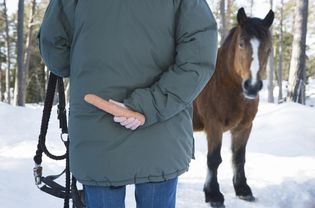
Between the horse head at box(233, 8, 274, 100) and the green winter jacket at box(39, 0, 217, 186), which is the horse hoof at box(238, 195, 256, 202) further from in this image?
the green winter jacket at box(39, 0, 217, 186)

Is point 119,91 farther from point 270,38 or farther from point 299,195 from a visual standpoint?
point 299,195

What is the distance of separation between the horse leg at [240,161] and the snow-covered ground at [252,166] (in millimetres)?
106

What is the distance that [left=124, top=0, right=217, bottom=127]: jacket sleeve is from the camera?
1655mm

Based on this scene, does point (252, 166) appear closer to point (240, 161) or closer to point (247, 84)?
point (240, 161)

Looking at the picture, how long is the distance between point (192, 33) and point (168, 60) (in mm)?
148

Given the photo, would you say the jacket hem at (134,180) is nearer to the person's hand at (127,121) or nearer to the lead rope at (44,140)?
the person's hand at (127,121)

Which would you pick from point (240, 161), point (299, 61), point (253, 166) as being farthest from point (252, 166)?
point (299, 61)

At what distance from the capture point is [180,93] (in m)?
1.69

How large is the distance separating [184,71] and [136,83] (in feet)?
0.64

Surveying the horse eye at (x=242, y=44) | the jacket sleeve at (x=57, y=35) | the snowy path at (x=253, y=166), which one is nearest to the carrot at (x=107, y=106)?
the jacket sleeve at (x=57, y=35)

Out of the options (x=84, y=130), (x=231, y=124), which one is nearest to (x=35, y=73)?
(x=231, y=124)

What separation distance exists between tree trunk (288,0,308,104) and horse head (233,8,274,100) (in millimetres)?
7380

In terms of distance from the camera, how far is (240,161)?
4.46 metres

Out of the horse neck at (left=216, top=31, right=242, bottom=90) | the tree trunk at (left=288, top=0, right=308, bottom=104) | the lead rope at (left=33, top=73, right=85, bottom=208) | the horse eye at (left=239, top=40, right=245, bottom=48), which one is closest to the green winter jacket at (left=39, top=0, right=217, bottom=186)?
the lead rope at (left=33, top=73, right=85, bottom=208)
